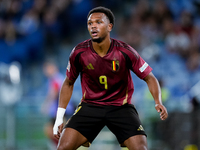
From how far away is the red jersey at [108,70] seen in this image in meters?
4.40

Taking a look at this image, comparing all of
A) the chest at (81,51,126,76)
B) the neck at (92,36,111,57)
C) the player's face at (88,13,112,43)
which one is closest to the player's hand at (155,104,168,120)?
the chest at (81,51,126,76)

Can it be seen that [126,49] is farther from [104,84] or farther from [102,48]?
[104,84]

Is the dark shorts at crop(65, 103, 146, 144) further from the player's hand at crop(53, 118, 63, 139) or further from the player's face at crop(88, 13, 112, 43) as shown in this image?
the player's face at crop(88, 13, 112, 43)

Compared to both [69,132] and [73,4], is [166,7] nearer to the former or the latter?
[73,4]

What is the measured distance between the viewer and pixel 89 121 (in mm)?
4402

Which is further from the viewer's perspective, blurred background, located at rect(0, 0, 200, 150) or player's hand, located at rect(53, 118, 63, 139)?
blurred background, located at rect(0, 0, 200, 150)

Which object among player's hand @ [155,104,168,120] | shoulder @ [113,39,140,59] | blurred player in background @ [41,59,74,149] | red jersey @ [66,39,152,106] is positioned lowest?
blurred player in background @ [41,59,74,149]

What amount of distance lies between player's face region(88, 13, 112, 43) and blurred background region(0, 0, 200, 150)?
3879 mm

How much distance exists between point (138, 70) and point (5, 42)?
7.57 meters

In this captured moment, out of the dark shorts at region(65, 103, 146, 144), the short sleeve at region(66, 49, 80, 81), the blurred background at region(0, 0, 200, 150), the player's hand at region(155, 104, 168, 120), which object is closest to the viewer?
the player's hand at region(155, 104, 168, 120)

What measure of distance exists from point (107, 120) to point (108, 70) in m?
0.60

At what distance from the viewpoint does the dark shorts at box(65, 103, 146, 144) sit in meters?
4.33

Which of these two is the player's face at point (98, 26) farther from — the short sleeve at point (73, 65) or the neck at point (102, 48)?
the short sleeve at point (73, 65)

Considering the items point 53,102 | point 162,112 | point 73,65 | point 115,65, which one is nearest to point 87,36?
point 53,102
